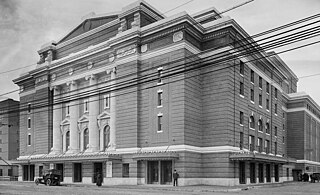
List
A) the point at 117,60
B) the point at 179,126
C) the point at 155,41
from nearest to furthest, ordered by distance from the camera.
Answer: the point at 179,126 < the point at 155,41 < the point at 117,60

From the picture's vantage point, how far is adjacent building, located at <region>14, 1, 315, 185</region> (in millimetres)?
44031

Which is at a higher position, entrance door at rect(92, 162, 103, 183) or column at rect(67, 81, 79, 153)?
column at rect(67, 81, 79, 153)

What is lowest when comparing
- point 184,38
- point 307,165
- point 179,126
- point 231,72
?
point 307,165

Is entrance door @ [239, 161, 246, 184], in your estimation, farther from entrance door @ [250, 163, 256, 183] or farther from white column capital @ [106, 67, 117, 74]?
white column capital @ [106, 67, 117, 74]

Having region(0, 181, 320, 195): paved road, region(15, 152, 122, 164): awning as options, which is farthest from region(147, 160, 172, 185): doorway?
region(0, 181, 320, 195): paved road

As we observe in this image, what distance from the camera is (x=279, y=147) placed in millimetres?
63156

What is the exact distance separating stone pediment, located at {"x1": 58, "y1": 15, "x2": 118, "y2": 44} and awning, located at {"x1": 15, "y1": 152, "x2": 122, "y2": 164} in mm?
16708

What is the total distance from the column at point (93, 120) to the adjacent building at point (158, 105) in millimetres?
129

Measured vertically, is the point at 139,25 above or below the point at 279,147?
above

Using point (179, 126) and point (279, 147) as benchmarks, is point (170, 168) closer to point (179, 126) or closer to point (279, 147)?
point (179, 126)

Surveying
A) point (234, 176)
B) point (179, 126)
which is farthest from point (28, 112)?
point (234, 176)

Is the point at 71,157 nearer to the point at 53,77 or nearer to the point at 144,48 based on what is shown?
the point at 53,77

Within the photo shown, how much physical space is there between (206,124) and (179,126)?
4113 mm

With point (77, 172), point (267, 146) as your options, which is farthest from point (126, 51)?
point (267, 146)
